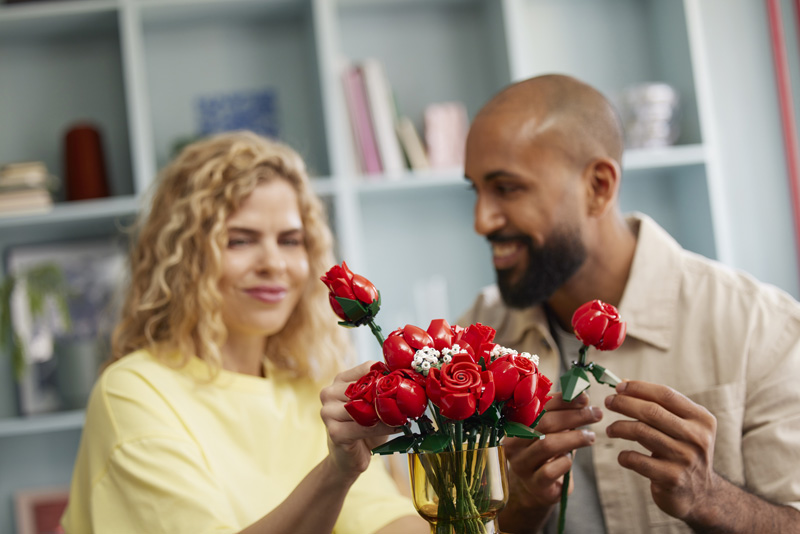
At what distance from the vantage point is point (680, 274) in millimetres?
1643

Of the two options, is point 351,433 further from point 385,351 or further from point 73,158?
point 73,158

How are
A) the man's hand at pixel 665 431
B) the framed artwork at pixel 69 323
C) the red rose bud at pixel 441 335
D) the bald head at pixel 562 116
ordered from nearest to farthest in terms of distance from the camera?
the red rose bud at pixel 441 335 → the man's hand at pixel 665 431 → the bald head at pixel 562 116 → the framed artwork at pixel 69 323

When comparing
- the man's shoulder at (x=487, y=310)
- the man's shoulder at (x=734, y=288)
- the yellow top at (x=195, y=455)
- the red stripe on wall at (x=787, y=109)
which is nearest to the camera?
the yellow top at (x=195, y=455)

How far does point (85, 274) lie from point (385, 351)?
194 centimetres

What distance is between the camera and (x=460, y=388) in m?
0.89

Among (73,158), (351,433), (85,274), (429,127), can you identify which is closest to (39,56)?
(73,158)

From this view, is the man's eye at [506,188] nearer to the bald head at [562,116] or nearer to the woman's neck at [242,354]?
the bald head at [562,116]

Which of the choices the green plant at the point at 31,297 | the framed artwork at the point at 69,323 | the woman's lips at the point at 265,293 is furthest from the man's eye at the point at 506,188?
the green plant at the point at 31,297

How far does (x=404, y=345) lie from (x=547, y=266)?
0.76 metres

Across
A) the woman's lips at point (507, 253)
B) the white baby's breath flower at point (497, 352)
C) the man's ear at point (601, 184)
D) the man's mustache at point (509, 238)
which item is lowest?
the white baby's breath flower at point (497, 352)

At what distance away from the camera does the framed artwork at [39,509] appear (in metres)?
2.59

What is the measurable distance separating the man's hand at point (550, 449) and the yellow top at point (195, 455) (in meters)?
0.38

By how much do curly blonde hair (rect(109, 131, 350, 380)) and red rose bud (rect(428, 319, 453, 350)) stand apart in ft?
2.33

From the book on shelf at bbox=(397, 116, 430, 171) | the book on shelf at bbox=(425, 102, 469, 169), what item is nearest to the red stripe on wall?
the book on shelf at bbox=(425, 102, 469, 169)
